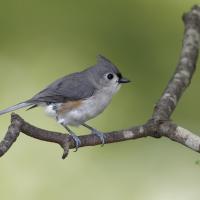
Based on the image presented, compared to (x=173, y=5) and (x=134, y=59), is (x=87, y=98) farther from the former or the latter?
(x=173, y=5)

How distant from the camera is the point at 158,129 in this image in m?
2.52

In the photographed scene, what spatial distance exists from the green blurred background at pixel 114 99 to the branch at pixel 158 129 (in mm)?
704

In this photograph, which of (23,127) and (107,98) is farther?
(107,98)

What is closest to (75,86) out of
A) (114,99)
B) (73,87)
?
(73,87)

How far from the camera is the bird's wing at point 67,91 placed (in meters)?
2.97

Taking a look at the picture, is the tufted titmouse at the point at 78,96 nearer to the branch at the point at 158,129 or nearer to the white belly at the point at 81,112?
the white belly at the point at 81,112

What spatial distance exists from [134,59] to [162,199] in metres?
0.99

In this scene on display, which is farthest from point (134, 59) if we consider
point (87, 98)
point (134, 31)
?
point (87, 98)

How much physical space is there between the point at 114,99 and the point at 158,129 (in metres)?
1.48

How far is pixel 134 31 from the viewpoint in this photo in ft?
13.5

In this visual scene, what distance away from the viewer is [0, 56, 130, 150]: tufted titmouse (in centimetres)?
299

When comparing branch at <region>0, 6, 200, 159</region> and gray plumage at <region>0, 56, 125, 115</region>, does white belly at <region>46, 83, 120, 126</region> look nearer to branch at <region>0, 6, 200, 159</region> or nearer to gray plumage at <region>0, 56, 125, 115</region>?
gray plumage at <region>0, 56, 125, 115</region>

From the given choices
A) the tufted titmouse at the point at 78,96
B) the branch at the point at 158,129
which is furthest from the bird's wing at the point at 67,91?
the branch at the point at 158,129

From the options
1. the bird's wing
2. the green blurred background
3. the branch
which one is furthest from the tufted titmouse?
the green blurred background
